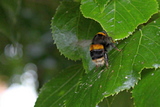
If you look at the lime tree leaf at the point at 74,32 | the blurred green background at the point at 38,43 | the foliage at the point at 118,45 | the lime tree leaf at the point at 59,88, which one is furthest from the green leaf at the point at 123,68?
the blurred green background at the point at 38,43

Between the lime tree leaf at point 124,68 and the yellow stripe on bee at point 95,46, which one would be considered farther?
the yellow stripe on bee at point 95,46

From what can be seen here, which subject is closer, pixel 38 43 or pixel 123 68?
pixel 123 68

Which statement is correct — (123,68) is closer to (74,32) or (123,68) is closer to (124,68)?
(124,68)

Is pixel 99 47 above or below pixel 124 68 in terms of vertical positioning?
above

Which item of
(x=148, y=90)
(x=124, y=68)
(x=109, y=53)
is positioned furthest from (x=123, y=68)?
(x=109, y=53)

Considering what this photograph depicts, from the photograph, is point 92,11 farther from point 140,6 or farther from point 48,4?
point 48,4

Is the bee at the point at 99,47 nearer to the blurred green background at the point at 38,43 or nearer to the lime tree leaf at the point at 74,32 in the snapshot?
the lime tree leaf at the point at 74,32

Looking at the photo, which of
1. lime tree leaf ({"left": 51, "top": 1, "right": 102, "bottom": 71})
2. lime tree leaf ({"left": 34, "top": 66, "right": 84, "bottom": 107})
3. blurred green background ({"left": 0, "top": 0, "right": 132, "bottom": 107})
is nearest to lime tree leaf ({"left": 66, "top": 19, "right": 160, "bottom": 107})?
lime tree leaf ({"left": 51, "top": 1, "right": 102, "bottom": 71})
